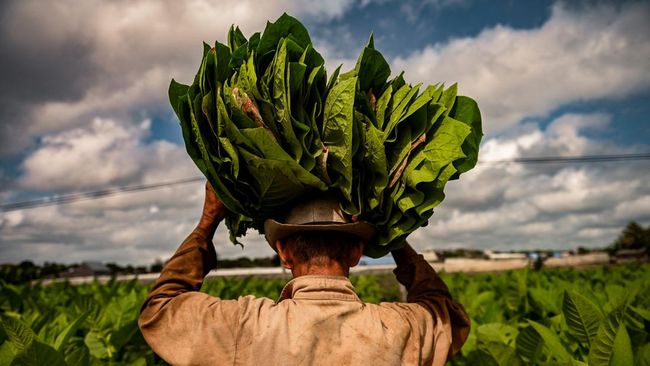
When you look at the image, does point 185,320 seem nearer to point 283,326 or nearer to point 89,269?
point 283,326

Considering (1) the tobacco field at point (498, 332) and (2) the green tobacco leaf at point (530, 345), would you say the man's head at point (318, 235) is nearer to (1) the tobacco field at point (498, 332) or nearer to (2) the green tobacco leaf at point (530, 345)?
(1) the tobacco field at point (498, 332)

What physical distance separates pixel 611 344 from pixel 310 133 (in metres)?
1.51

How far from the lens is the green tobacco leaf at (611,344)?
2131 millimetres

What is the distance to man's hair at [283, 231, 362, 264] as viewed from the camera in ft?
6.53

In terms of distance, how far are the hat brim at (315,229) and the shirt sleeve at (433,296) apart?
338 millimetres

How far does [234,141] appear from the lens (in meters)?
1.88

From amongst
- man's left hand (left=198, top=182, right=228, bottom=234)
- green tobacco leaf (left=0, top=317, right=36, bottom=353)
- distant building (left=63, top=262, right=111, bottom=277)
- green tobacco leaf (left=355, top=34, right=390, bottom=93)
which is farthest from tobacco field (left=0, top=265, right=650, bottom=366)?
distant building (left=63, top=262, right=111, bottom=277)

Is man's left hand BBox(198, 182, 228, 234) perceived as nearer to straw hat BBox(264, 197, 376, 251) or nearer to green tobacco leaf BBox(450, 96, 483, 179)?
straw hat BBox(264, 197, 376, 251)

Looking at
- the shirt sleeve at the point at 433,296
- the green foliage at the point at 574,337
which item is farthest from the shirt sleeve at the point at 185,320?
the green foliage at the point at 574,337

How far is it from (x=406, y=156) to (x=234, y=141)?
61 centimetres

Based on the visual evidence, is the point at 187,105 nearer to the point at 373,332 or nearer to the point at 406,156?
the point at 406,156

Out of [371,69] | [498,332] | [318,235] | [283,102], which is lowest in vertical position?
[498,332]

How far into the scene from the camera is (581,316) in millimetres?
2707

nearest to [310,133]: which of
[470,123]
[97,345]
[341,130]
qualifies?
[341,130]
